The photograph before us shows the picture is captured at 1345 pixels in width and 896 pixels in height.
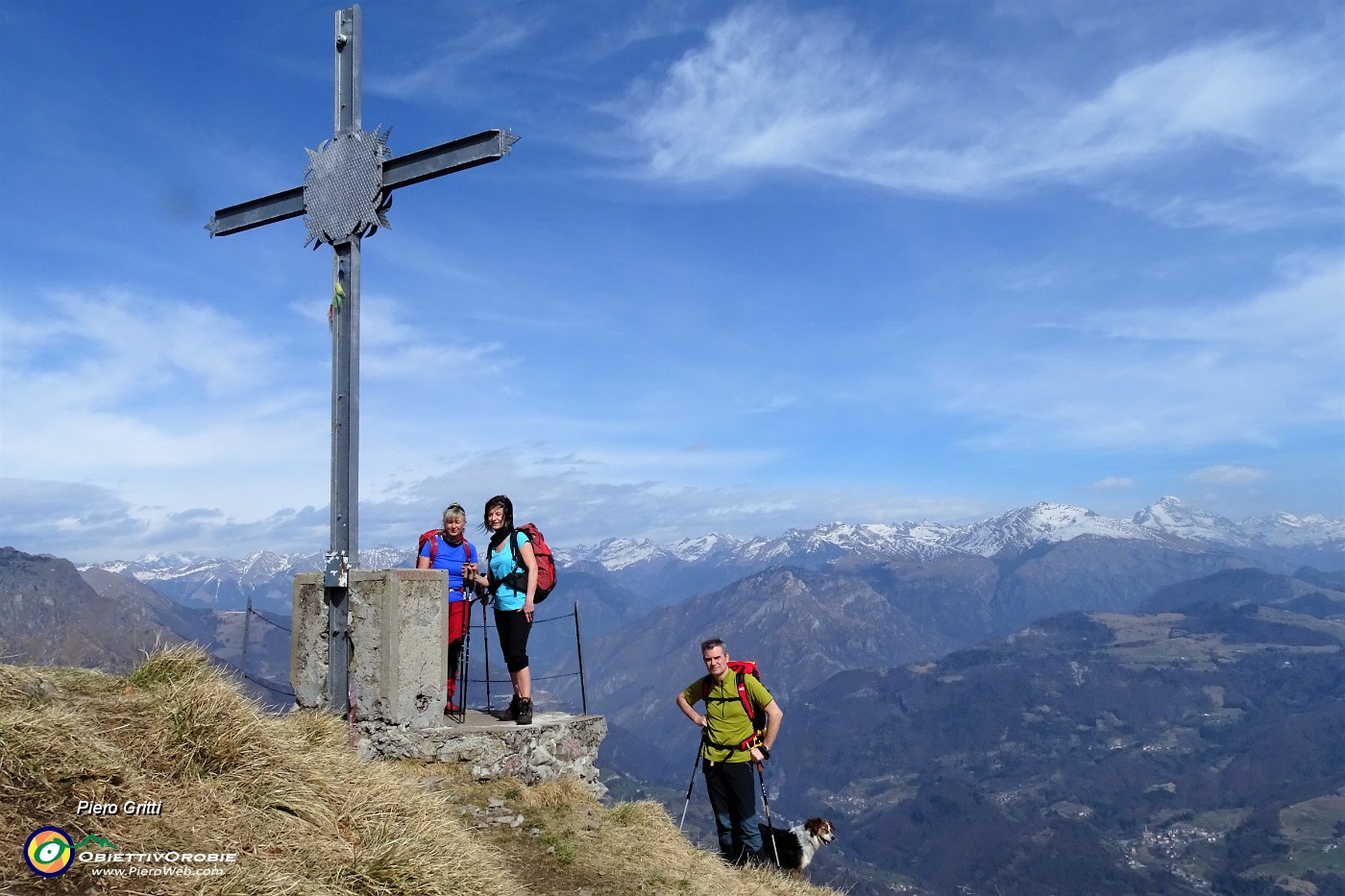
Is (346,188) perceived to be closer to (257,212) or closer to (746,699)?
(257,212)

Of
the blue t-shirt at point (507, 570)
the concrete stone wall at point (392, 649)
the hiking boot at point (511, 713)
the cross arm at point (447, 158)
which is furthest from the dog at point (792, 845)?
the cross arm at point (447, 158)

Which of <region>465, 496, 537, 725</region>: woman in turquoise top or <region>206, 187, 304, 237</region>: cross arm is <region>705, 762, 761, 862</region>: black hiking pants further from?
<region>206, 187, 304, 237</region>: cross arm

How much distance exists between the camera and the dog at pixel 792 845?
10.2m

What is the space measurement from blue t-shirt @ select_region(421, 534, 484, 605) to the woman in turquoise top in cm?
60

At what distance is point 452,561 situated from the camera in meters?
10.6

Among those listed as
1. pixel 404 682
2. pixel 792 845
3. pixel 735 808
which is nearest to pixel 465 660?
pixel 404 682

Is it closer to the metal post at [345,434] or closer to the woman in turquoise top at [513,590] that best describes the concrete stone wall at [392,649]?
the metal post at [345,434]

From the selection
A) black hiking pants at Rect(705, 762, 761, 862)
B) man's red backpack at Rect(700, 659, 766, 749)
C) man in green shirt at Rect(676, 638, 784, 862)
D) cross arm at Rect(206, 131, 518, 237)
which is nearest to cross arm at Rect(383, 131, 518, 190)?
cross arm at Rect(206, 131, 518, 237)

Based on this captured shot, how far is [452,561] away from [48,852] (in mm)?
5903

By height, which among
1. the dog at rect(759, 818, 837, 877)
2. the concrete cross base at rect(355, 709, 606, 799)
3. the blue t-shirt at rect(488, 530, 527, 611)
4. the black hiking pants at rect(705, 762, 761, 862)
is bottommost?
the dog at rect(759, 818, 837, 877)

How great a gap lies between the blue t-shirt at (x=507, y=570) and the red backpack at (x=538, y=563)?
26 mm

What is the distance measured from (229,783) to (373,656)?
3526mm

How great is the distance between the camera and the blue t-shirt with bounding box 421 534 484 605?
10516 mm

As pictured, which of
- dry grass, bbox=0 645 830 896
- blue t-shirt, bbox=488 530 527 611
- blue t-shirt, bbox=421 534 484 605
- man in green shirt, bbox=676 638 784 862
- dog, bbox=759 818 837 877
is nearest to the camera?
dry grass, bbox=0 645 830 896
